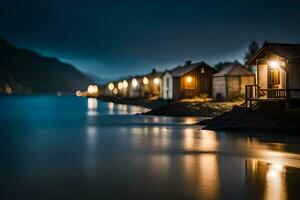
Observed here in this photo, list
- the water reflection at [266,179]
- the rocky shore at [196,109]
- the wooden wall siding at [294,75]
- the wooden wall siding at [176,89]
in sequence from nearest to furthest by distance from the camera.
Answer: the water reflection at [266,179] → the wooden wall siding at [294,75] → the rocky shore at [196,109] → the wooden wall siding at [176,89]

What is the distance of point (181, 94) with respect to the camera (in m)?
54.1

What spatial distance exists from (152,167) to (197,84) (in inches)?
1596

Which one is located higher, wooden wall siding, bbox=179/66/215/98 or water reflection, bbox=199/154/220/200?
wooden wall siding, bbox=179/66/215/98

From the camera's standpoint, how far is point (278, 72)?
2927 cm

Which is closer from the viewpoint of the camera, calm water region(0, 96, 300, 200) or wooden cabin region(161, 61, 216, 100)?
calm water region(0, 96, 300, 200)

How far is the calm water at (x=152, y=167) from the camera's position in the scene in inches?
416

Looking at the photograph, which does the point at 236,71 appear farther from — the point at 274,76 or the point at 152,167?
the point at 152,167

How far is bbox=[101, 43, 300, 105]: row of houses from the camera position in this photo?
26.6 m

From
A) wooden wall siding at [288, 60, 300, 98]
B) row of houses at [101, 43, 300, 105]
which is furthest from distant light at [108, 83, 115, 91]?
wooden wall siding at [288, 60, 300, 98]

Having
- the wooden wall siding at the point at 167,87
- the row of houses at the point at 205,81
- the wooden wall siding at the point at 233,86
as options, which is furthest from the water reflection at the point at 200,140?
the wooden wall siding at the point at 167,87

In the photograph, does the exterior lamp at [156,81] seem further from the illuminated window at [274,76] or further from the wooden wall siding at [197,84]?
the illuminated window at [274,76]

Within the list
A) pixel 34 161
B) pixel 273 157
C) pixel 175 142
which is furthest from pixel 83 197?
pixel 175 142

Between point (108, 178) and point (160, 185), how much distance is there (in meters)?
1.90

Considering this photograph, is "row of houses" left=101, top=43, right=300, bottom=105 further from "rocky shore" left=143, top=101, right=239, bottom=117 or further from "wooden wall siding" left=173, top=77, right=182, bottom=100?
"rocky shore" left=143, top=101, right=239, bottom=117
